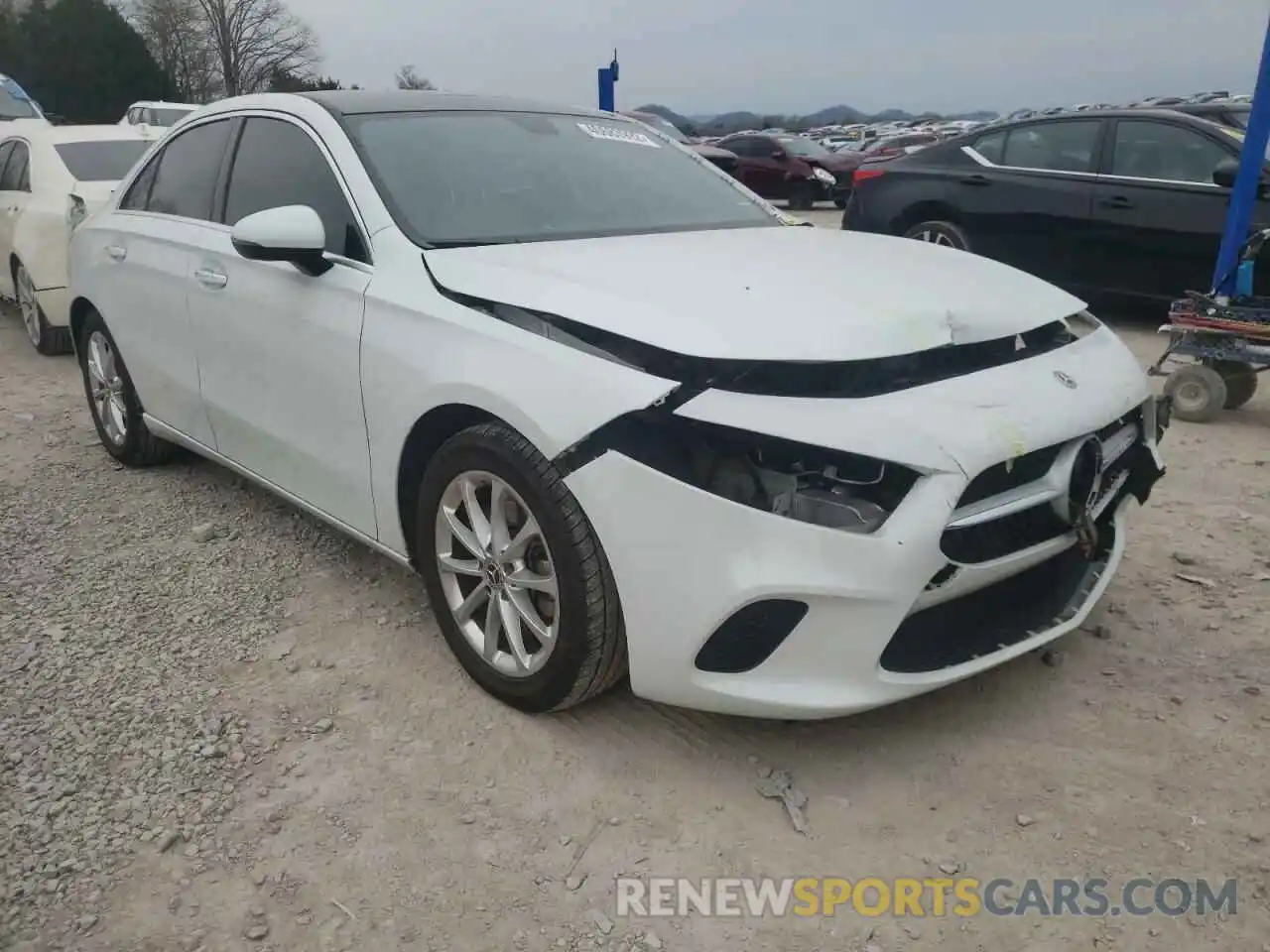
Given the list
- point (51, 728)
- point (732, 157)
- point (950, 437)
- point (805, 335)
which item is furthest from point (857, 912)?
point (732, 157)

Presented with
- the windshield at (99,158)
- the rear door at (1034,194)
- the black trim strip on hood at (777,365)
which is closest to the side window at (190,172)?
the black trim strip on hood at (777,365)

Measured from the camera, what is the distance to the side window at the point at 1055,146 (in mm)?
7371

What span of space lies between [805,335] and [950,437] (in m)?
0.37

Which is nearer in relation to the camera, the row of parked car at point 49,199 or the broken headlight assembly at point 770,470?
the broken headlight assembly at point 770,470

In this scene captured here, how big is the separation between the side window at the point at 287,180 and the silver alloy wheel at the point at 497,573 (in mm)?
→ 815

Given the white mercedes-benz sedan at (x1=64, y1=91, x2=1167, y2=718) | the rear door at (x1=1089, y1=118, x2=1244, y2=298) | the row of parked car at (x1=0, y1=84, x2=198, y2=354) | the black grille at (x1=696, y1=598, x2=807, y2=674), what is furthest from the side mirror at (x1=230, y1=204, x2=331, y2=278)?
→ the rear door at (x1=1089, y1=118, x2=1244, y2=298)

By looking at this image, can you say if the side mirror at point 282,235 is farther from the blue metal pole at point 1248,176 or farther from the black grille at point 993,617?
the blue metal pole at point 1248,176

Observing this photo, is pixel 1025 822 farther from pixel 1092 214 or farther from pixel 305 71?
pixel 305 71

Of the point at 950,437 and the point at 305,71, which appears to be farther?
the point at 305,71

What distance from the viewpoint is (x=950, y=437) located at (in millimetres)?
2193

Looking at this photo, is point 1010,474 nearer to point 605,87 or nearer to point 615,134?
point 615,134

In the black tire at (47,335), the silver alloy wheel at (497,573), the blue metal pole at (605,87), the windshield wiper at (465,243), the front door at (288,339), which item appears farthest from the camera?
the blue metal pole at (605,87)

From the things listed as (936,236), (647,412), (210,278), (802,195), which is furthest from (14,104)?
(647,412)

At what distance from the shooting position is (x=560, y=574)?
7.95 feet
